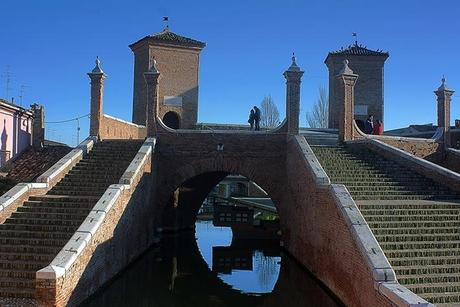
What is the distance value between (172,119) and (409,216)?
18674 mm

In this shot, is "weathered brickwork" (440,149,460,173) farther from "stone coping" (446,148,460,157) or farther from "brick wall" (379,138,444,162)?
"brick wall" (379,138,444,162)

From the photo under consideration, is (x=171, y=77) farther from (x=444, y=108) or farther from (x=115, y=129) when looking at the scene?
(x=444, y=108)

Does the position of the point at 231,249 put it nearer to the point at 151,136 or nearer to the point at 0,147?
the point at 151,136

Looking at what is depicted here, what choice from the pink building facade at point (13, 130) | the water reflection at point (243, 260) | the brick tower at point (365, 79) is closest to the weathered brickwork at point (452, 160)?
the water reflection at point (243, 260)

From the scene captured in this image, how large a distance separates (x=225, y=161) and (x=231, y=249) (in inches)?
170

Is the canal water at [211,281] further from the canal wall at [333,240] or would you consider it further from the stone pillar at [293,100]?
the stone pillar at [293,100]

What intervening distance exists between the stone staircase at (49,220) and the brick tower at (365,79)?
15.6 m

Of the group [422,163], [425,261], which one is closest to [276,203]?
[422,163]

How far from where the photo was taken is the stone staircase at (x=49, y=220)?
30.3 ft

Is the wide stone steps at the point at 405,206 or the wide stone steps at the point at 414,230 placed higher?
the wide stone steps at the point at 405,206

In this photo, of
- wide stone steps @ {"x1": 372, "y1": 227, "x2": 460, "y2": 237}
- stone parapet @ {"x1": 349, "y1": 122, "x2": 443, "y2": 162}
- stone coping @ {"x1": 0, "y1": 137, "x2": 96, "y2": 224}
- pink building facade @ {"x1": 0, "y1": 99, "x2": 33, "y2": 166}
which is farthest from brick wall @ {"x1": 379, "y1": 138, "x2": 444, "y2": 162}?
pink building facade @ {"x1": 0, "y1": 99, "x2": 33, "y2": 166}

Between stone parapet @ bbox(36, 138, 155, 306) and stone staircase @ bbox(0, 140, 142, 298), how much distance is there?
2.36 feet

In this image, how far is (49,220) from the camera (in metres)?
11.1

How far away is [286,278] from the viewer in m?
13.2
